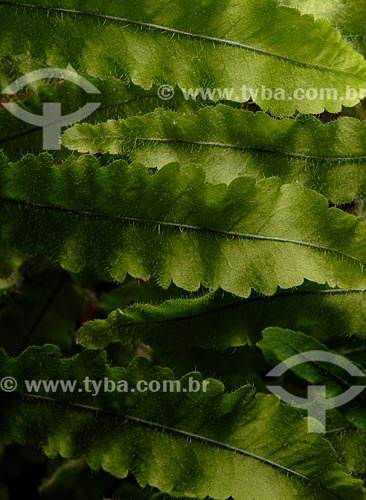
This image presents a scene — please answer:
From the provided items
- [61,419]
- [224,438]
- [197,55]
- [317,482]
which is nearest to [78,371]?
[61,419]

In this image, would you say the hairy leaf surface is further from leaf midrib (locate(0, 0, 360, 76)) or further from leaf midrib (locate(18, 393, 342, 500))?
leaf midrib (locate(0, 0, 360, 76))

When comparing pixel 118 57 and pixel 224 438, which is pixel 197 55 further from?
pixel 224 438

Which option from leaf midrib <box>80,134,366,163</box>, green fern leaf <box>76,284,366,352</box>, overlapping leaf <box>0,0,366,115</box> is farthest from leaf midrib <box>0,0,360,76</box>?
green fern leaf <box>76,284,366,352</box>

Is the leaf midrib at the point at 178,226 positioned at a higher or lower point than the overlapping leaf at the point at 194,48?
lower

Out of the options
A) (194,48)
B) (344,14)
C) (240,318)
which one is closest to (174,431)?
(240,318)

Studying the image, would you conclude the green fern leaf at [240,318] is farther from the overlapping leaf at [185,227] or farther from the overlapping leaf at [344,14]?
the overlapping leaf at [344,14]

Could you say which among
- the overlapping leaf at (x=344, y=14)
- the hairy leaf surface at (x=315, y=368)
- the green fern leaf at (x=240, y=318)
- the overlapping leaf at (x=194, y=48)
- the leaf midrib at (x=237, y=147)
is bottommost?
the hairy leaf surface at (x=315, y=368)

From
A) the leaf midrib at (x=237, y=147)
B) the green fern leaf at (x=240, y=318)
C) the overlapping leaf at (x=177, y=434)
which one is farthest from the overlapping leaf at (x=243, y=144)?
the overlapping leaf at (x=177, y=434)
